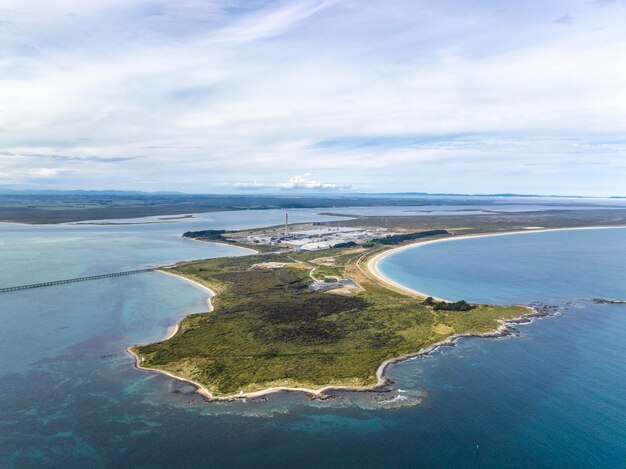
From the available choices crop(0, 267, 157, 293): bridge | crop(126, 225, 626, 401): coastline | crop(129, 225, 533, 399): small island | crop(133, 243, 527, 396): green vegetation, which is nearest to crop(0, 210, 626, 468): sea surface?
crop(126, 225, 626, 401): coastline

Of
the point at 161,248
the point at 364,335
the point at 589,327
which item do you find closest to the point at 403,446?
the point at 364,335

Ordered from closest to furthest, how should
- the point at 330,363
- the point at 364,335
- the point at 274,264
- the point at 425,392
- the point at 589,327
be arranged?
the point at 425,392 → the point at 330,363 → the point at 364,335 → the point at 589,327 → the point at 274,264

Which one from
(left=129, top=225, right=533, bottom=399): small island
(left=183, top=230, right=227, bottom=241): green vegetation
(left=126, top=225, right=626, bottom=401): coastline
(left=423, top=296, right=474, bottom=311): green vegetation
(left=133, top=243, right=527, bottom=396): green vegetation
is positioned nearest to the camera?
(left=126, top=225, right=626, bottom=401): coastline

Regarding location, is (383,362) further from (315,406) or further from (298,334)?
(298,334)

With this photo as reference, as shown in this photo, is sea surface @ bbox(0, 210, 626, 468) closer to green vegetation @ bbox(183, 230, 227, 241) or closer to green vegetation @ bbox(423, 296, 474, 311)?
green vegetation @ bbox(423, 296, 474, 311)

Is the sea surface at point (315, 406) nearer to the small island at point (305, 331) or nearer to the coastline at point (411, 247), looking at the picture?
the small island at point (305, 331)

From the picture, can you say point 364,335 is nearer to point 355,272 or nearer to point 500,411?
point 500,411
